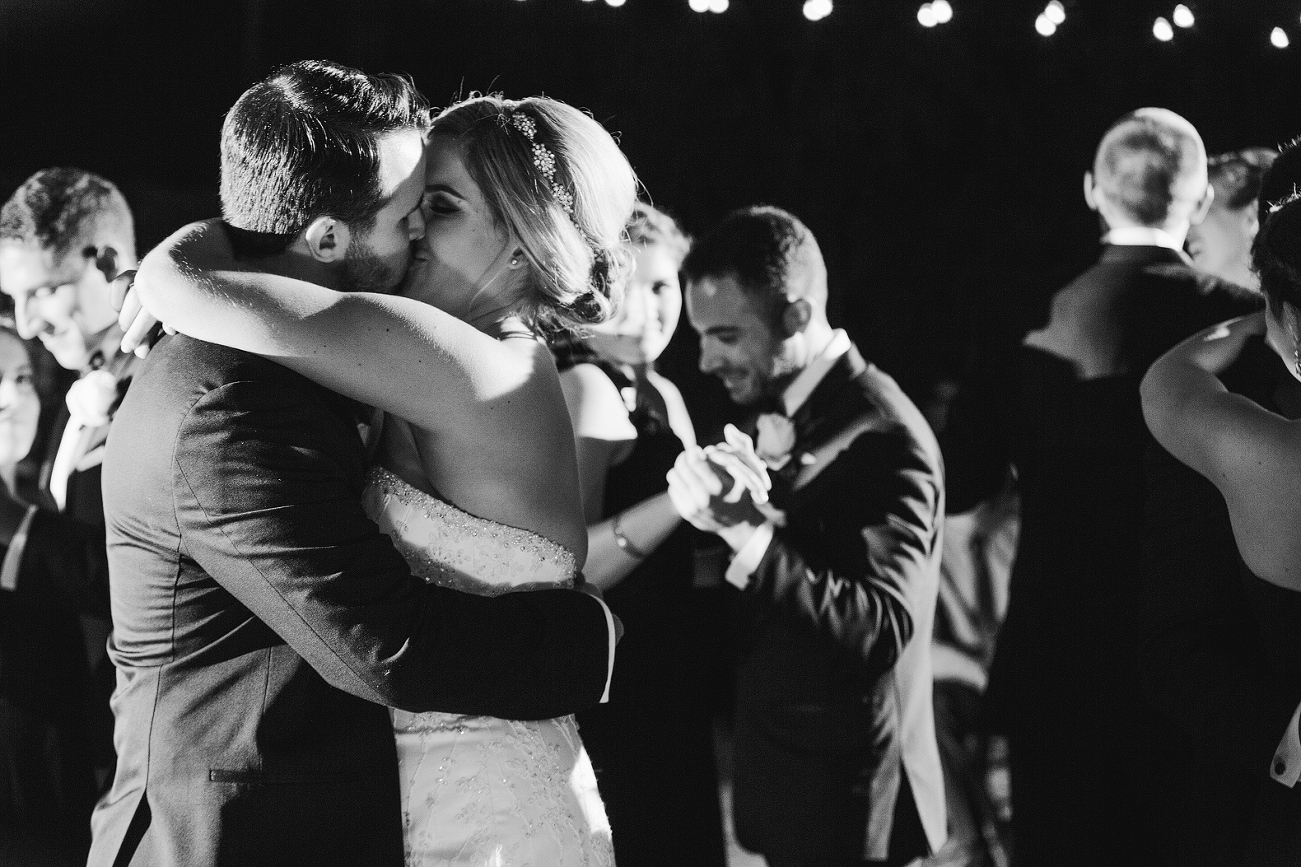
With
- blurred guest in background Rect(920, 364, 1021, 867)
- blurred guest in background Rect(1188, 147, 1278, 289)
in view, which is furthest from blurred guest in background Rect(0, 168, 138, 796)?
blurred guest in background Rect(1188, 147, 1278, 289)

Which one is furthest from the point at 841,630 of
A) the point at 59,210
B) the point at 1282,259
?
the point at 59,210

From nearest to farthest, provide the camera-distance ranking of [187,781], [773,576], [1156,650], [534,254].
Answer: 1. [187,781]
2. [534,254]
3. [1156,650]
4. [773,576]

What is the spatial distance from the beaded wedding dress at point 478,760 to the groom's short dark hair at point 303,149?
1.17 ft

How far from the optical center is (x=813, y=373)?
2703 mm

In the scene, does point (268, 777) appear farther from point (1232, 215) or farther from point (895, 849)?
point (1232, 215)

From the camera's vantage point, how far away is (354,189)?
1.46 meters

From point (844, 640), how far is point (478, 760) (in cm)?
105

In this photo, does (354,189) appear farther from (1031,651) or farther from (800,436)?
(1031,651)

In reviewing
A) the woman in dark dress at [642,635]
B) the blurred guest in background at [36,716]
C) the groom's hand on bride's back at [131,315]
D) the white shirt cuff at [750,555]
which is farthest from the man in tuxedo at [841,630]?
the blurred guest in background at [36,716]

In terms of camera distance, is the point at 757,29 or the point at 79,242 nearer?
the point at 79,242

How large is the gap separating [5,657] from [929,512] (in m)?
2.03

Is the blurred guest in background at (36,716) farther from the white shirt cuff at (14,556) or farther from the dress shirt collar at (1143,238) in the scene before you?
the dress shirt collar at (1143,238)

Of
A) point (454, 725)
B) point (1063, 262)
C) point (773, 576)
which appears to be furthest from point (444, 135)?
point (1063, 262)

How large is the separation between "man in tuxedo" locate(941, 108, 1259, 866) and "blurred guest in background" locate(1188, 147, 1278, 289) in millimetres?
365
